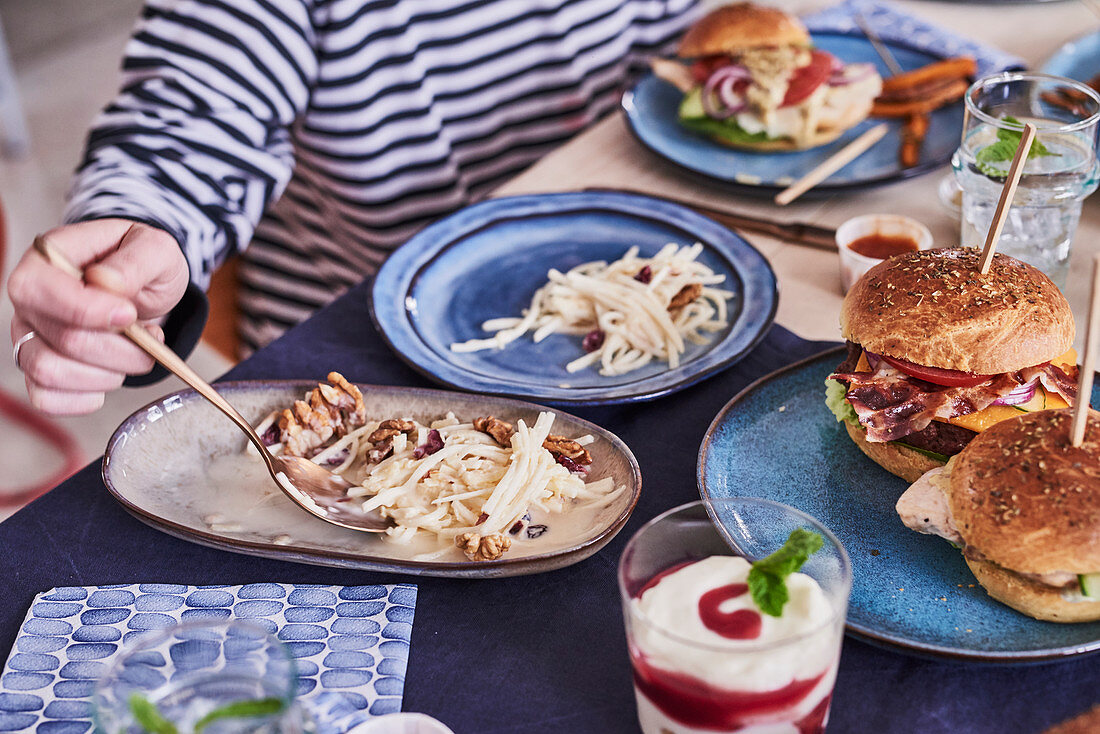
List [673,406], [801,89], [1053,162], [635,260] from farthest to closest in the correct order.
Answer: [801,89] < [635,260] < [1053,162] < [673,406]

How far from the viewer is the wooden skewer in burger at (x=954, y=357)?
1.30m

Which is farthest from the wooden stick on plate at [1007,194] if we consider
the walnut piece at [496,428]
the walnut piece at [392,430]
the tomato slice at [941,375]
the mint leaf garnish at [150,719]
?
the mint leaf garnish at [150,719]

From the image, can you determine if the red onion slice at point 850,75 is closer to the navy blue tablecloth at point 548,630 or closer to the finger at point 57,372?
the navy blue tablecloth at point 548,630

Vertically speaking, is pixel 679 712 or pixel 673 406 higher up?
pixel 679 712

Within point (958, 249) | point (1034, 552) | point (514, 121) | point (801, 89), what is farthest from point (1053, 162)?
point (514, 121)

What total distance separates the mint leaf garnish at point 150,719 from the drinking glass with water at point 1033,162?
58.6 inches

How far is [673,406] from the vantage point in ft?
5.04

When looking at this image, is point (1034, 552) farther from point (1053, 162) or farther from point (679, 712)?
point (1053, 162)

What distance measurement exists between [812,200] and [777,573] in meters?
1.32

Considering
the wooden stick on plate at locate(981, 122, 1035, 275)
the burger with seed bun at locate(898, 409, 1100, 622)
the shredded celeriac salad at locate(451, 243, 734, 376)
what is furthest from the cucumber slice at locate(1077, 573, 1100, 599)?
the shredded celeriac salad at locate(451, 243, 734, 376)

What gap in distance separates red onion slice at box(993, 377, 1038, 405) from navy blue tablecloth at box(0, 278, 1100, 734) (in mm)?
378

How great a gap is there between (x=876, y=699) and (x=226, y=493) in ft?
2.94

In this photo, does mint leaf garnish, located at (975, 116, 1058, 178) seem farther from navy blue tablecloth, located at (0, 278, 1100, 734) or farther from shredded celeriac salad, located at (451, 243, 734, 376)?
navy blue tablecloth, located at (0, 278, 1100, 734)

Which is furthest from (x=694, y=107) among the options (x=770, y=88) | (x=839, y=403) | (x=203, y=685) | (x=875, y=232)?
(x=203, y=685)
